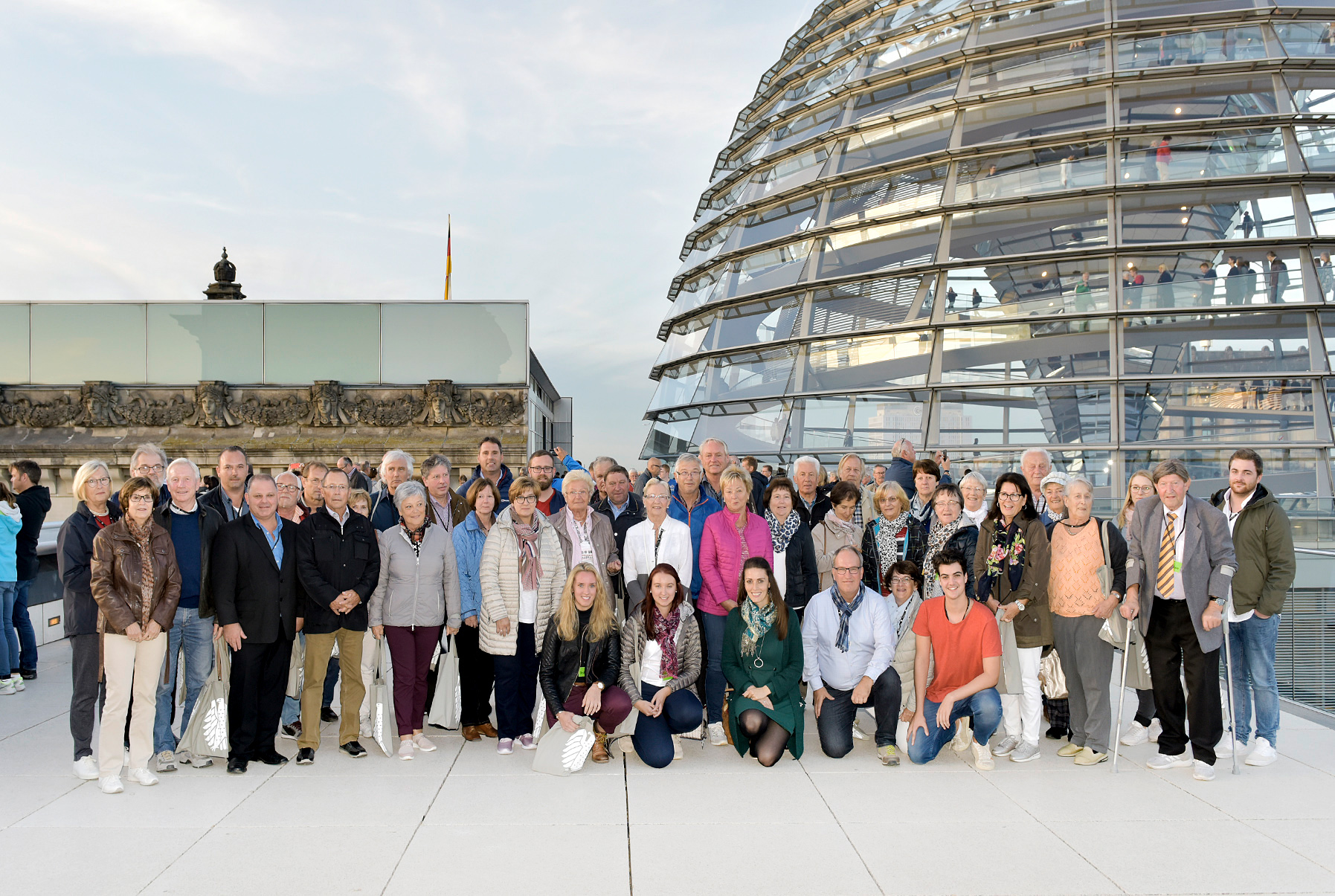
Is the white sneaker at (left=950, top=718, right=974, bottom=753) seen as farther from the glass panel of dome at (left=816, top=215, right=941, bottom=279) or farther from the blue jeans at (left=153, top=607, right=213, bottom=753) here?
the glass panel of dome at (left=816, top=215, right=941, bottom=279)

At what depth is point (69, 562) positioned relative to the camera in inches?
199

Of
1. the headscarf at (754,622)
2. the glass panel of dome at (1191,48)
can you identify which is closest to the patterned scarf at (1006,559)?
the headscarf at (754,622)

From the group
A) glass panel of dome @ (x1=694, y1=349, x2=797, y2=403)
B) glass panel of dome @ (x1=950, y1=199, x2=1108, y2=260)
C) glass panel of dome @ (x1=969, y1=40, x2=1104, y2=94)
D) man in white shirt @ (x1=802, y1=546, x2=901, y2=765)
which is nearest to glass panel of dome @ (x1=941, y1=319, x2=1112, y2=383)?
glass panel of dome @ (x1=950, y1=199, x2=1108, y2=260)

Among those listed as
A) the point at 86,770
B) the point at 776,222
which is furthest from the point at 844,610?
the point at 776,222

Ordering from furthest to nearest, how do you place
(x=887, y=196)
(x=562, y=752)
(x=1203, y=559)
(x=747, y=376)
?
(x=747, y=376) < (x=887, y=196) < (x=1203, y=559) < (x=562, y=752)

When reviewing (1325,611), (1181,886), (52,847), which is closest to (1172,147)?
(1325,611)

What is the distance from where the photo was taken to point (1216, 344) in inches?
471

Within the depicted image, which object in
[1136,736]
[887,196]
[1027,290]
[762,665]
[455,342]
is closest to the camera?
[762,665]

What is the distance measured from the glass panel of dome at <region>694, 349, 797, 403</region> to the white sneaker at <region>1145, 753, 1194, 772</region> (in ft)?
29.8

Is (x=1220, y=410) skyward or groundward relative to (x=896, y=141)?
groundward

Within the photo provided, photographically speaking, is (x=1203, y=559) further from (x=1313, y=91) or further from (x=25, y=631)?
(x=1313, y=91)

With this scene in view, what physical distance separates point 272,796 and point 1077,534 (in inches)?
222

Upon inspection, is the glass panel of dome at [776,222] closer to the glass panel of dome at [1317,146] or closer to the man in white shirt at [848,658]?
the glass panel of dome at [1317,146]

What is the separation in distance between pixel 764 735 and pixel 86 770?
173 inches
